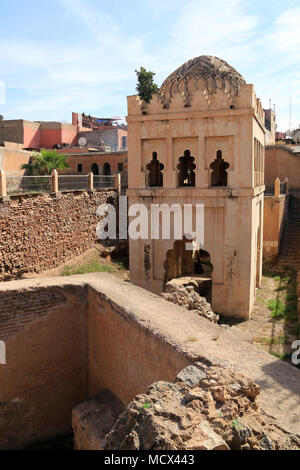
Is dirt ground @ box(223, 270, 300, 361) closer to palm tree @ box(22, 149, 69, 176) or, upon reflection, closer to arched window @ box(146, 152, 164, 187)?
Answer: arched window @ box(146, 152, 164, 187)

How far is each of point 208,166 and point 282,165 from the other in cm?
1172

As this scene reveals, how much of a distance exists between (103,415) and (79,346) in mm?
1598

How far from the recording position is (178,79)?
12969 millimetres

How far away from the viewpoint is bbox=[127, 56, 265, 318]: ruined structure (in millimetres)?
11703

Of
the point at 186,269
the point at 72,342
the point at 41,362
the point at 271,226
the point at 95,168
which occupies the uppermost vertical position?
the point at 95,168

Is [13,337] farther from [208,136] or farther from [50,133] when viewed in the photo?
[50,133]

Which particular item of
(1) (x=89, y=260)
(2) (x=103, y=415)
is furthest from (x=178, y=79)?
(2) (x=103, y=415)

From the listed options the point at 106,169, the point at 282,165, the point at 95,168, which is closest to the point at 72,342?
the point at 282,165

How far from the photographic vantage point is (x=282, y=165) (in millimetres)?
22406

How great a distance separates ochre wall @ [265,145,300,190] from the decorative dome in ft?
30.2

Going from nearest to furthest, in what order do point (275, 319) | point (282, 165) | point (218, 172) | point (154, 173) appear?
point (275, 319)
point (154, 173)
point (218, 172)
point (282, 165)

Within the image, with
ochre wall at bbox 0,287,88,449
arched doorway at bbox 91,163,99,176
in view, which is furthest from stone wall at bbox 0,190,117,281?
arched doorway at bbox 91,163,99,176

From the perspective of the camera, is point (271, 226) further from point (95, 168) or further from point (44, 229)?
point (95, 168)

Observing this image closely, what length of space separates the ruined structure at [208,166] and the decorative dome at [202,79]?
30mm
